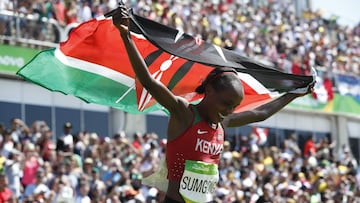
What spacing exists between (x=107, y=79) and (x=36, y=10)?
10682 millimetres

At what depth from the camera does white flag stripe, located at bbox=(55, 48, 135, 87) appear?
7711mm

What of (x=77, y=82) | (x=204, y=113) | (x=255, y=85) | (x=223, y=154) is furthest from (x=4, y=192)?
(x=223, y=154)

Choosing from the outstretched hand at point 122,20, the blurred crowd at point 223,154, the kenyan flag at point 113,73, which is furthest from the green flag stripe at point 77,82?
the blurred crowd at point 223,154

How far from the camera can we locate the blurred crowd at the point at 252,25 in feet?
61.4

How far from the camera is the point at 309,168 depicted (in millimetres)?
20828

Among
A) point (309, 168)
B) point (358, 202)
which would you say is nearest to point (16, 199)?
point (358, 202)

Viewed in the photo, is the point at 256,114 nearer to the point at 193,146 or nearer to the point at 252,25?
the point at 193,146

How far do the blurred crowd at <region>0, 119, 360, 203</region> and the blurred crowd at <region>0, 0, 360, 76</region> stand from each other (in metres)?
2.98

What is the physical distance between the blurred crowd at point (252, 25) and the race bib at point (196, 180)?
12.3 meters

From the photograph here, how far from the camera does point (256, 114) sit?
662 cm

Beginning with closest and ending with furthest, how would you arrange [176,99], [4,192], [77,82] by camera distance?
[176,99]
[77,82]
[4,192]

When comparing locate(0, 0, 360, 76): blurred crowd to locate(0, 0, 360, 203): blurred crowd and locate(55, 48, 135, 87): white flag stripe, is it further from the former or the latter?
locate(55, 48, 135, 87): white flag stripe

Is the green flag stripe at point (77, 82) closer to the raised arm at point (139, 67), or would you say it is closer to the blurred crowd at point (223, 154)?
the raised arm at point (139, 67)

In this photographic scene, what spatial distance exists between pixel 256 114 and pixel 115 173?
8236 millimetres
